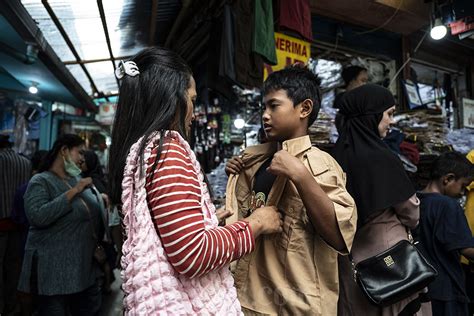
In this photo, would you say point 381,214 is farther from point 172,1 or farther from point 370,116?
point 172,1

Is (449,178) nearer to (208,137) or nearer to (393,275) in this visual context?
(393,275)

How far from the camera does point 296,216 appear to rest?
55.9 inches

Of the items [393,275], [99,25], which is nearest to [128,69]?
[393,275]

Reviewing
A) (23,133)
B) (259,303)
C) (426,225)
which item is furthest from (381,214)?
(23,133)

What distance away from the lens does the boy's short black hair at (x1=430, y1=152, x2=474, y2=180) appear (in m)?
2.73

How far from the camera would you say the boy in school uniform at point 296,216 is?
1299 mm

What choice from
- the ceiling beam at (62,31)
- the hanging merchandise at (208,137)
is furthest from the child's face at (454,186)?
the ceiling beam at (62,31)

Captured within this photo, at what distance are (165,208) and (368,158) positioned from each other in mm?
1243

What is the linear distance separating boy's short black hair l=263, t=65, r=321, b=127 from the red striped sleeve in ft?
2.47

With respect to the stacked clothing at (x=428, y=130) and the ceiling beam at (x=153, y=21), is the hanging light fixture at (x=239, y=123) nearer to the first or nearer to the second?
the ceiling beam at (x=153, y=21)

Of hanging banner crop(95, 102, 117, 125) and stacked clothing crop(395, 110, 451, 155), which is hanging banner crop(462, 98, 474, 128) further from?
hanging banner crop(95, 102, 117, 125)

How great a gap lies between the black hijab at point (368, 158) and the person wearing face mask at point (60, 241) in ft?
7.69

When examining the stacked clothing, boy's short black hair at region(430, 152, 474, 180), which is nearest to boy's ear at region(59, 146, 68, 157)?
boy's short black hair at region(430, 152, 474, 180)

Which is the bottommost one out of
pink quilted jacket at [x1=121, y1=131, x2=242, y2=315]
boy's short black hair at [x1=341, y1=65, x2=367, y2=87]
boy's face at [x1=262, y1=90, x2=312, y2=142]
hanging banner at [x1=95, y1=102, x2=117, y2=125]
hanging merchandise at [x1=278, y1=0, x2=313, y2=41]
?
pink quilted jacket at [x1=121, y1=131, x2=242, y2=315]
